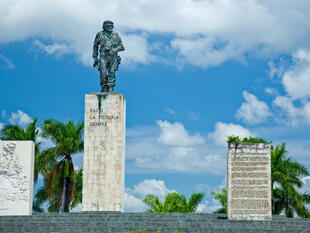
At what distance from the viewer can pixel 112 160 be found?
23.6 metres

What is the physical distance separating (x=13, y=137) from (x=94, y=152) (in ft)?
31.1

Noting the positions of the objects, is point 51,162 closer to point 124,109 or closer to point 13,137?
point 13,137

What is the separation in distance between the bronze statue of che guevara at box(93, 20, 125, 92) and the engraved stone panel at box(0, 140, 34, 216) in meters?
4.56

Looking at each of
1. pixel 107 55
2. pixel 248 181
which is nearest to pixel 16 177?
pixel 107 55

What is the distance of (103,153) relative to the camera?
930 inches

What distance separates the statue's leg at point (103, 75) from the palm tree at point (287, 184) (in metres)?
10.9

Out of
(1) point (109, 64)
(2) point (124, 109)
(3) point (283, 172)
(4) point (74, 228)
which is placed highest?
(1) point (109, 64)

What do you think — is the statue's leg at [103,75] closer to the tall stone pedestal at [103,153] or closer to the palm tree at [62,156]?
the tall stone pedestal at [103,153]

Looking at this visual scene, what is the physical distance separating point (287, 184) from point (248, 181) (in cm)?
1036

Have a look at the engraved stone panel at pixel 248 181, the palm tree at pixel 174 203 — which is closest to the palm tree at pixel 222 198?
the palm tree at pixel 174 203

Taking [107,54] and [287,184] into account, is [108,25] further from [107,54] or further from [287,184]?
[287,184]

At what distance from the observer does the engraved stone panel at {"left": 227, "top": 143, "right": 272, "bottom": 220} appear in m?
20.1

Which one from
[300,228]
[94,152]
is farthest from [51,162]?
[300,228]

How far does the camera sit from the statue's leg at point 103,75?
2458 cm
